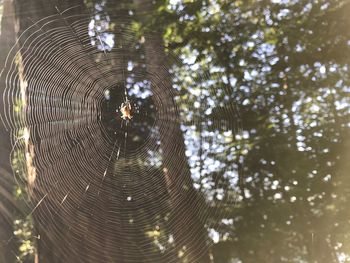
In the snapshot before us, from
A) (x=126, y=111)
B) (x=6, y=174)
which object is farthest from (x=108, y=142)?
(x=6, y=174)

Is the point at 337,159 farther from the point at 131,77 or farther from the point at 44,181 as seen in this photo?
the point at 44,181

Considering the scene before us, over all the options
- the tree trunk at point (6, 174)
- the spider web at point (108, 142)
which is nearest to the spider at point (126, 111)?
the spider web at point (108, 142)

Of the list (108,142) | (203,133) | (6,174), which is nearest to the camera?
(6,174)

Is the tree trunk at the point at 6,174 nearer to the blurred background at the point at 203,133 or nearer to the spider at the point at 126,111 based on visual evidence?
the blurred background at the point at 203,133

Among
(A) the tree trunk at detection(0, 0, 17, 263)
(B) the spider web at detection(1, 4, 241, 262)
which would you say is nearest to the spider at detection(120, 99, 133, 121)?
(B) the spider web at detection(1, 4, 241, 262)

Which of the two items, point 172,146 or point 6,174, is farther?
point 172,146

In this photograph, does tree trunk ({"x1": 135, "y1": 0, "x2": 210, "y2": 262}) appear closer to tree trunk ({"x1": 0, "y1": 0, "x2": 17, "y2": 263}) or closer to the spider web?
the spider web

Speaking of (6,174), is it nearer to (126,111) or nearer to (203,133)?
(126,111)
